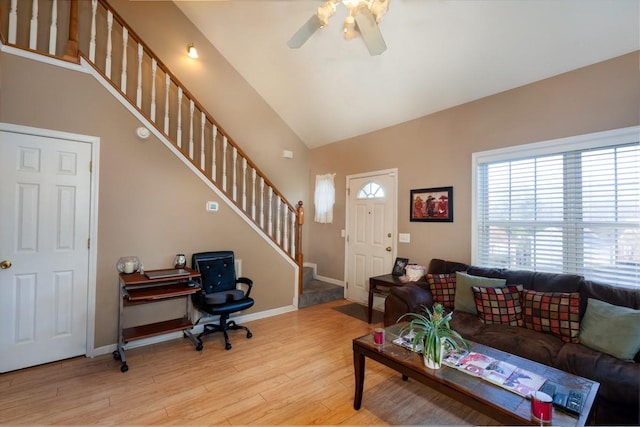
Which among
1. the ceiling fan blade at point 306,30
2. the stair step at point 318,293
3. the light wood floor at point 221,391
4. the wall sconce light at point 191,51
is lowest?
the light wood floor at point 221,391

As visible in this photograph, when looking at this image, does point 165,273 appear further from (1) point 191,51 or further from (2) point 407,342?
(1) point 191,51

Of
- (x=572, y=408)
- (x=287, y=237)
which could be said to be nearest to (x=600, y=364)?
(x=572, y=408)

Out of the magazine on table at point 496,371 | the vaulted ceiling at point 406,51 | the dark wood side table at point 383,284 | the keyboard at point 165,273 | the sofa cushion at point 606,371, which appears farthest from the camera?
the dark wood side table at point 383,284

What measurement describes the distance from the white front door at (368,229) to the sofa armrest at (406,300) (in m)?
1.14

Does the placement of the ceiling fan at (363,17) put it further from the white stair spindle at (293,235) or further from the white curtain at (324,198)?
the white curtain at (324,198)

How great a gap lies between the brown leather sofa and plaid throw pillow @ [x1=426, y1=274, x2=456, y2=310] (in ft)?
0.27

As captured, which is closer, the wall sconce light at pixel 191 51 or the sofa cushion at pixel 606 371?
the sofa cushion at pixel 606 371

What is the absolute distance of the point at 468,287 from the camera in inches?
117

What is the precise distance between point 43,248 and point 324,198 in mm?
3946

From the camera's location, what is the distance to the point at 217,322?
370 cm

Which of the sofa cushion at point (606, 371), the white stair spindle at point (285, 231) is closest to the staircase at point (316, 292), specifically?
the white stair spindle at point (285, 231)

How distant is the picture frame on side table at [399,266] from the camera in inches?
160

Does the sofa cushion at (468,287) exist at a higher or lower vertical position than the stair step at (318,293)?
higher

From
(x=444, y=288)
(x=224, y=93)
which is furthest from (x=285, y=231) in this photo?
(x=224, y=93)
